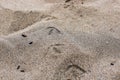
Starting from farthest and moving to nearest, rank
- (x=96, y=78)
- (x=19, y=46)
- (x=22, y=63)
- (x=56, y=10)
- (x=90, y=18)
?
(x=56, y=10) < (x=90, y=18) < (x=19, y=46) < (x=22, y=63) < (x=96, y=78)

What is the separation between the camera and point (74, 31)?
1983 millimetres

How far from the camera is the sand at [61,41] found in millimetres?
1662

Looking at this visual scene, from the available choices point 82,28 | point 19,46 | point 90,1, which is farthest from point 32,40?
point 90,1

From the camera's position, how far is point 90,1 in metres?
2.39

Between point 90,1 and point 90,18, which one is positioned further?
point 90,1

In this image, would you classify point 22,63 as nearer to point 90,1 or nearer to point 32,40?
point 32,40

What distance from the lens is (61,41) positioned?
1.86 meters

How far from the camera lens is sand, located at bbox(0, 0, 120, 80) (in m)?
1.66

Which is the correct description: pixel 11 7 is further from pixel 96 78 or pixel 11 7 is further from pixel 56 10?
pixel 96 78

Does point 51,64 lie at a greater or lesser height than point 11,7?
lesser

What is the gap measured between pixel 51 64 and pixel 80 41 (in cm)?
29

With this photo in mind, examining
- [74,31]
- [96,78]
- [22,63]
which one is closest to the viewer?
[96,78]

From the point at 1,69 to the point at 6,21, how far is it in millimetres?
649

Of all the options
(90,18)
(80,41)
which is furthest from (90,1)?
(80,41)
